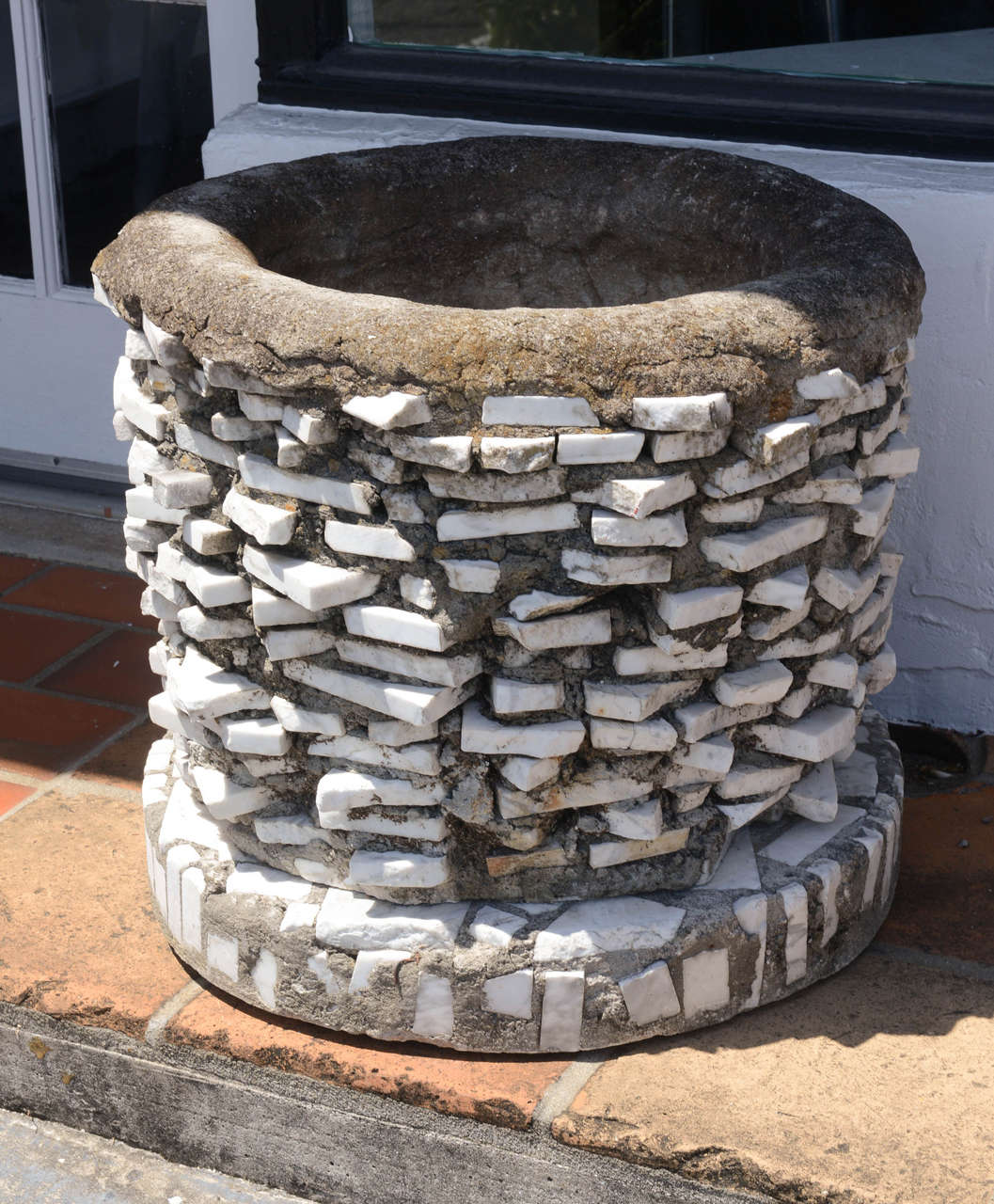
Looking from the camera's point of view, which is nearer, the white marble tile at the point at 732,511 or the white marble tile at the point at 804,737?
the white marble tile at the point at 732,511

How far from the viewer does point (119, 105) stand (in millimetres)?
3064

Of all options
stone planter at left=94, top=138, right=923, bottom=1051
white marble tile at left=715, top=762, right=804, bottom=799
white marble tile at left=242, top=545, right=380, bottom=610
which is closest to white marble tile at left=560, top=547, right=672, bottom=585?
stone planter at left=94, top=138, right=923, bottom=1051

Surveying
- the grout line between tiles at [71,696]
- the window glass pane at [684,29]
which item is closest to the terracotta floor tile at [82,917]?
→ the grout line between tiles at [71,696]

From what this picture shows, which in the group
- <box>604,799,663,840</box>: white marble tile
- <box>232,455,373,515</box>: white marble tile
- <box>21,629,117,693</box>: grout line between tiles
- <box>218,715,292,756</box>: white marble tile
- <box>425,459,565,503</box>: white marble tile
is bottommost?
<box>21,629,117,693</box>: grout line between tiles

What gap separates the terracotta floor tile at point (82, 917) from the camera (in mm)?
1801

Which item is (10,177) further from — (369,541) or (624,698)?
(624,698)

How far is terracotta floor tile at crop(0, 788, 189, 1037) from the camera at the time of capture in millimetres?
1801

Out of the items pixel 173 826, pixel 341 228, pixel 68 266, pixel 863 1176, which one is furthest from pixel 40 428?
→ pixel 863 1176

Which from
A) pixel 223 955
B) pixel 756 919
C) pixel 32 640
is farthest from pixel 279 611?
pixel 32 640

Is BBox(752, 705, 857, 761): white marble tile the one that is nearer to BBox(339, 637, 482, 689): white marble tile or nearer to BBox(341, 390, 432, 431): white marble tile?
BBox(339, 637, 482, 689): white marble tile

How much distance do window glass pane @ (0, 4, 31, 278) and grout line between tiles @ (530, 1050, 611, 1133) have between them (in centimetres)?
232

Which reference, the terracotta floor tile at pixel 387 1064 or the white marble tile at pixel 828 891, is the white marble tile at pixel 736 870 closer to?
the white marble tile at pixel 828 891

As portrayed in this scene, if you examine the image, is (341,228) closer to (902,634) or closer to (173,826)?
(173,826)

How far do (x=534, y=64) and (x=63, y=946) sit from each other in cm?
153
